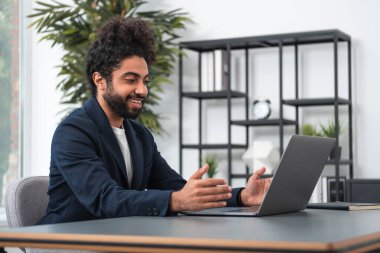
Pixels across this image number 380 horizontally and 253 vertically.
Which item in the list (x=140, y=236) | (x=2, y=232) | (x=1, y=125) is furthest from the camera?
(x=1, y=125)

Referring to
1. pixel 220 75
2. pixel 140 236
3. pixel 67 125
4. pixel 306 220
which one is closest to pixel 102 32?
pixel 67 125

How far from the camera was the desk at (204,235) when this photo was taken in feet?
4.49

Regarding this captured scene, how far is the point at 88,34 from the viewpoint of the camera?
505 cm

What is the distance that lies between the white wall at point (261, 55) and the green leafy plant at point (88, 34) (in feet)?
0.96

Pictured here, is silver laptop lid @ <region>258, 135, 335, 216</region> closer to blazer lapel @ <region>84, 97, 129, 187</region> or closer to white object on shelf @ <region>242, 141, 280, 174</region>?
blazer lapel @ <region>84, 97, 129, 187</region>

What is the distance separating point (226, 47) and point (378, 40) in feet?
3.40

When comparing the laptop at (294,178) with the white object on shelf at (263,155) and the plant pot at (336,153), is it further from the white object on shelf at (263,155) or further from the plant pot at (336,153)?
the white object on shelf at (263,155)

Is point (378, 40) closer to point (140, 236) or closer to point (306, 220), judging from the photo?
point (306, 220)

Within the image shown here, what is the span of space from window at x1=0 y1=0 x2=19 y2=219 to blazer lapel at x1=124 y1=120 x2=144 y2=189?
2.85 metres

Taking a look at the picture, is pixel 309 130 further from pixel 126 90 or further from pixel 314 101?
pixel 126 90

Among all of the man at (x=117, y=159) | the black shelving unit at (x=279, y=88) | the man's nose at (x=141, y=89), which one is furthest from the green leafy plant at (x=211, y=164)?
the man's nose at (x=141, y=89)

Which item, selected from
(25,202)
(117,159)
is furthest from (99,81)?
(25,202)

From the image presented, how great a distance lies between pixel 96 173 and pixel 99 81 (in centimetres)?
56

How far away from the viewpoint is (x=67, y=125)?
93.2 inches
